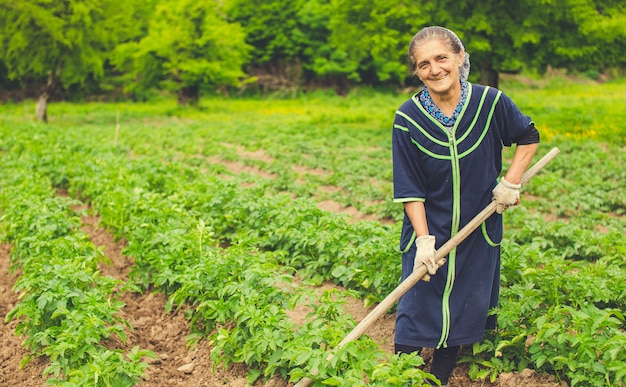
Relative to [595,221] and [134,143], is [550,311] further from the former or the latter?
[134,143]

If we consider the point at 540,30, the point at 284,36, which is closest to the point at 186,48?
the point at 284,36

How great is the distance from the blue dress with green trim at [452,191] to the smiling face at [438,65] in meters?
0.14

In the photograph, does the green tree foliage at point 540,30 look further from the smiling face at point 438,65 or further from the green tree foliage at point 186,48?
the green tree foliage at point 186,48

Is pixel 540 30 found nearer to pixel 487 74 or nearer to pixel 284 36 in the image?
pixel 487 74

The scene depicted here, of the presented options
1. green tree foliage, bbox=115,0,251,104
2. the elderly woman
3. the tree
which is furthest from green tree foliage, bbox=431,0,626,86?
green tree foliage, bbox=115,0,251,104

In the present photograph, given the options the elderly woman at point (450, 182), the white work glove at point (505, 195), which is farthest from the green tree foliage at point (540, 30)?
the white work glove at point (505, 195)

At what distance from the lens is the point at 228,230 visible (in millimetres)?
6957

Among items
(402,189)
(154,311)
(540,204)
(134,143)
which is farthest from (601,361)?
(134,143)

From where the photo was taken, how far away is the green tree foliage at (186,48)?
28578 millimetres

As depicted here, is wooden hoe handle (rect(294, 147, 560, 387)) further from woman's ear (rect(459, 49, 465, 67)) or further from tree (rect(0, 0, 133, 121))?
tree (rect(0, 0, 133, 121))

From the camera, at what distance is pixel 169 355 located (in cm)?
464

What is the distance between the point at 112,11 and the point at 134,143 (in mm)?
10049

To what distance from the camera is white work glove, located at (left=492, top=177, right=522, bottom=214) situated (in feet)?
11.2

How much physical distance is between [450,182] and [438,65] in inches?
24.7
